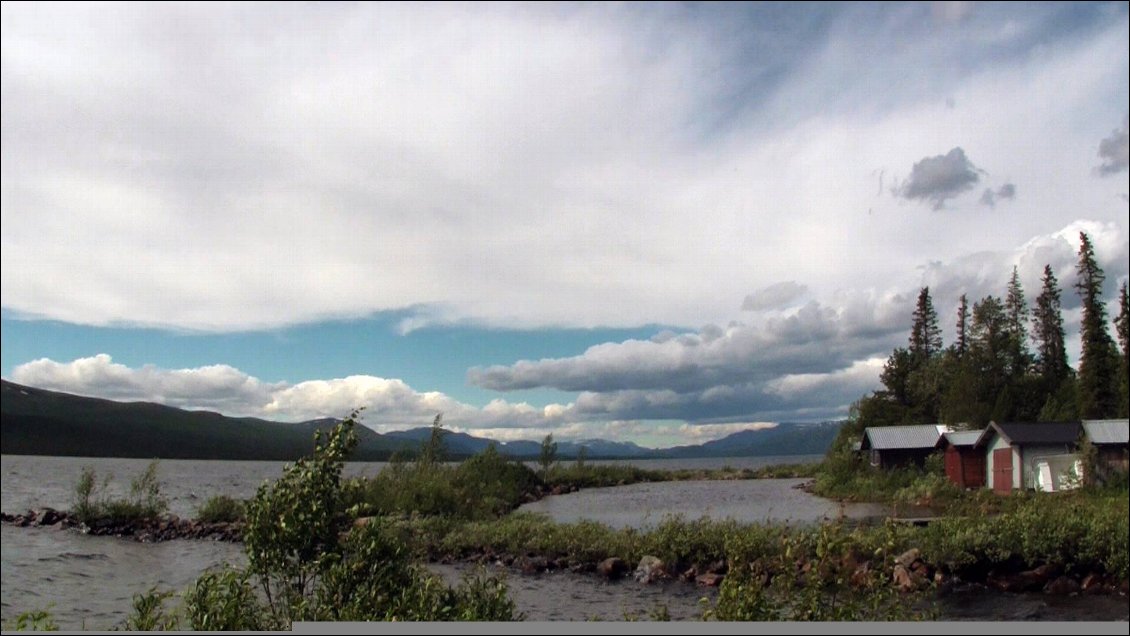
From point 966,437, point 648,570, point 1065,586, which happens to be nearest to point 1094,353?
point 966,437

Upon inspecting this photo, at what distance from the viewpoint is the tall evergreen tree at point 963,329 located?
248 inches

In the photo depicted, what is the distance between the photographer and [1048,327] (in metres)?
6.44

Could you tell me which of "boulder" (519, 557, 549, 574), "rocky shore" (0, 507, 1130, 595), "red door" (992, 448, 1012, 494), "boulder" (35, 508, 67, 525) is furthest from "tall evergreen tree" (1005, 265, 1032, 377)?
"boulder" (35, 508, 67, 525)

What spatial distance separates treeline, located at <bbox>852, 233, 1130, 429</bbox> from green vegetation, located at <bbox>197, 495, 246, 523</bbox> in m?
7.85

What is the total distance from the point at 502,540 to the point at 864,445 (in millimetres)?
4038

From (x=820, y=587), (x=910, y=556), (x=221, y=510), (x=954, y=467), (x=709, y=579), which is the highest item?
(x=954, y=467)

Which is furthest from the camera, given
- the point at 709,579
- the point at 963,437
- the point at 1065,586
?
the point at 1065,586

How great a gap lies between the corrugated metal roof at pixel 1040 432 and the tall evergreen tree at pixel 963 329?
707 mm

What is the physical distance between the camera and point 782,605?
15.6 ft

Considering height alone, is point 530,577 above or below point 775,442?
below

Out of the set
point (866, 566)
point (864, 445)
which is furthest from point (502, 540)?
point (866, 566)

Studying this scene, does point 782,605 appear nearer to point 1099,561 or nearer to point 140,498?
point 1099,561

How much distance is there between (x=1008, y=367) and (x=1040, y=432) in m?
0.64

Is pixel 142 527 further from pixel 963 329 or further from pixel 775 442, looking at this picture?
pixel 963 329
